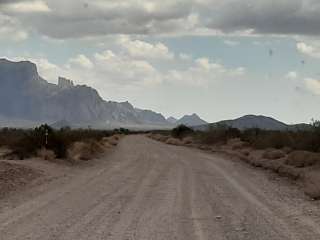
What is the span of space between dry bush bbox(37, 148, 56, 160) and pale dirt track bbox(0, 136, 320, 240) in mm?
9282

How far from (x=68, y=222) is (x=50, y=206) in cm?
283

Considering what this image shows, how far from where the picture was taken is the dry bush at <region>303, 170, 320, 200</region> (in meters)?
19.9

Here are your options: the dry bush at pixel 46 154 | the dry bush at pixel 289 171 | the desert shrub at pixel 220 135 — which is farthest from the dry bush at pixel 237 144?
the dry bush at pixel 46 154

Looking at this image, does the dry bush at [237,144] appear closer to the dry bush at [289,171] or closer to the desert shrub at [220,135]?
the desert shrub at [220,135]

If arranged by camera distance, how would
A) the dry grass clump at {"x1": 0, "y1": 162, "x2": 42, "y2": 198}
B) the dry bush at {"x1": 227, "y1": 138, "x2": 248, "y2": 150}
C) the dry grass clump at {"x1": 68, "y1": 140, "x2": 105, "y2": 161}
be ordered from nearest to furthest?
the dry grass clump at {"x1": 0, "y1": 162, "x2": 42, "y2": 198}, the dry grass clump at {"x1": 68, "y1": 140, "x2": 105, "y2": 161}, the dry bush at {"x1": 227, "y1": 138, "x2": 248, "y2": 150}

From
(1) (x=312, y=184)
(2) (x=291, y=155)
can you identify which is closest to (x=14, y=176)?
(1) (x=312, y=184)

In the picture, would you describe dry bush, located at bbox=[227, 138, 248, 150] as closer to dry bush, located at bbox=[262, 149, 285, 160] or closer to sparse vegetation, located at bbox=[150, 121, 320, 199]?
sparse vegetation, located at bbox=[150, 121, 320, 199]

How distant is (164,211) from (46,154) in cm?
1969

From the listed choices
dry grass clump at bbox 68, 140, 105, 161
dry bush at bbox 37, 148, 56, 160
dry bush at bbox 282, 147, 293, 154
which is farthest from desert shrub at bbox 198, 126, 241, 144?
dry bush at bbox 37, 148, 56, 160

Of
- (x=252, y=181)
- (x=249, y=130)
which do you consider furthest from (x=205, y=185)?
(x=249, y=130)

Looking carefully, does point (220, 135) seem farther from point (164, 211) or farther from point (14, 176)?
point (164, 211)

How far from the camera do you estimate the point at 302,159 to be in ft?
104

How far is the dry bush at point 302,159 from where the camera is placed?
31.1 metres

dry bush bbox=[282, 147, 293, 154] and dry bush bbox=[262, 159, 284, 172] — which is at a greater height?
dry bush bbox=[282, 147, 293, 154]
